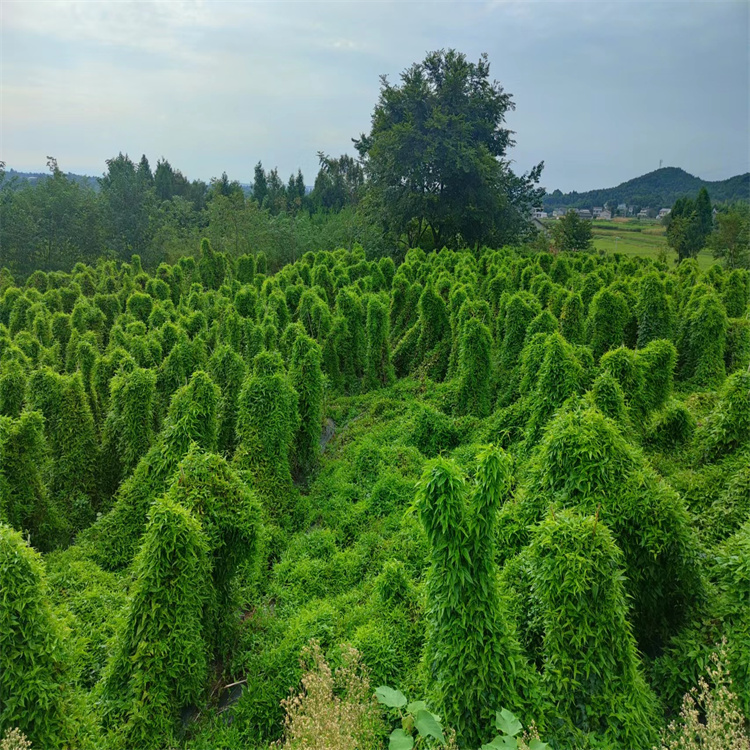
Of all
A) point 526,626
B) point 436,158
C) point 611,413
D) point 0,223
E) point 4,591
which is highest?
point 436,158

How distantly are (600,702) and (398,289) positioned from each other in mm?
17603

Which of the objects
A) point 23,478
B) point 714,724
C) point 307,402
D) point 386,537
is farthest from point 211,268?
point 714,724

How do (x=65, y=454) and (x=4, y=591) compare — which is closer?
(x=4, y=591)

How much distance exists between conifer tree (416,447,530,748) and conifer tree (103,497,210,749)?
2374mm

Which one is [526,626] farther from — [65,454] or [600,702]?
[65,454]

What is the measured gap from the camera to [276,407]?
9195mm

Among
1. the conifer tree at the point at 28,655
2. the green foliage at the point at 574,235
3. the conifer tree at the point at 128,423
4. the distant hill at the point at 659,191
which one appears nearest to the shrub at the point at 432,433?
the conifer tree at the point at 128,423

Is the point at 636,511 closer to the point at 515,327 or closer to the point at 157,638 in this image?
the point at 157,638

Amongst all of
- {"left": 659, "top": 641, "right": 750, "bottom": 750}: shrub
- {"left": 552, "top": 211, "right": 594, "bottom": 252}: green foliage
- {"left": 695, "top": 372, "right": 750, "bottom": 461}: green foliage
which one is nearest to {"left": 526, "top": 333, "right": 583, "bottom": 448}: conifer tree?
{"left": 695, "top": 372, "right": 750, "bottom": 461}: green foliage

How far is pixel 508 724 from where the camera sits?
109 inches

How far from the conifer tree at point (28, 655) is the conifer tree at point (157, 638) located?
2.52 feet

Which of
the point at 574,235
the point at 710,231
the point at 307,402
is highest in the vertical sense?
the point at 710,231

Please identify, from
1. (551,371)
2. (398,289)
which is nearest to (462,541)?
(551,371)

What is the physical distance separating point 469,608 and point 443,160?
30.0 m
